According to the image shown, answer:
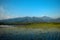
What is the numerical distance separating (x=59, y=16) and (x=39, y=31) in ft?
1.50

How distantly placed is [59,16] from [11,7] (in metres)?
0.88

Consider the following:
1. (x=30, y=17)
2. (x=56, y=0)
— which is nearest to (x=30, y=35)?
(x=30, y=17)

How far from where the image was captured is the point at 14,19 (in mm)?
2090

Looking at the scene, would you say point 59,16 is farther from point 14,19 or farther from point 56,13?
point 14,19

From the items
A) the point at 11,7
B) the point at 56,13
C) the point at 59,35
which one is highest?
the point at 11,7

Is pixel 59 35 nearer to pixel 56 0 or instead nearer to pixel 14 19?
pixel 56 0

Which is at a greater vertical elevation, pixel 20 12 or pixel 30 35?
pixel 20 12

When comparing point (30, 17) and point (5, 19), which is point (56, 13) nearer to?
point (30, 17)

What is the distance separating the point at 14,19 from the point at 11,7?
0.22 m

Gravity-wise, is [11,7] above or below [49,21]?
above

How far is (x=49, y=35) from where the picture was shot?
2096mm

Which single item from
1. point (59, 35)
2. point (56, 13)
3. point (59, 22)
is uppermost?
point (56, 13)

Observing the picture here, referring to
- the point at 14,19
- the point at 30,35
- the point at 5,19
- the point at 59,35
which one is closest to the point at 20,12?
the point at 14,19

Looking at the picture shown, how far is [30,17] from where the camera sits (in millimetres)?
2102
